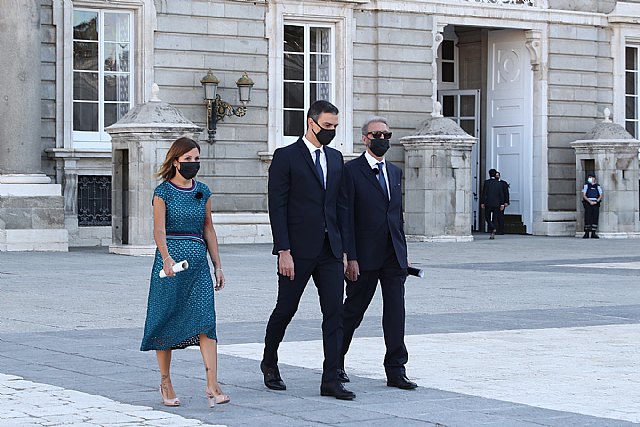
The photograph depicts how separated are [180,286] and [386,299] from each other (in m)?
1.54

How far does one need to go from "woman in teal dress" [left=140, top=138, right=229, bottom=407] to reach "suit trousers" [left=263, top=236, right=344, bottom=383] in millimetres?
548

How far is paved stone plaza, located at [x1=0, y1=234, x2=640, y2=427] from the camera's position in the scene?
7812mm

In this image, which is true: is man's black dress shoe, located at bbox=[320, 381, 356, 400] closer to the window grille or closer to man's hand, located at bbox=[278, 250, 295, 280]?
man's hand, located at bbox=[278, 250, 295, 280]

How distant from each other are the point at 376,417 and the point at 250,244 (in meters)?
19.0

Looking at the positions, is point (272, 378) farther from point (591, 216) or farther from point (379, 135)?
point (591, 216)

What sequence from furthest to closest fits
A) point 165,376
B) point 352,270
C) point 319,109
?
point 352,270
point 319,109
point 165,376

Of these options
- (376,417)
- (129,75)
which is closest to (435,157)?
(129,75)

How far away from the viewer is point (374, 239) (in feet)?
29.9

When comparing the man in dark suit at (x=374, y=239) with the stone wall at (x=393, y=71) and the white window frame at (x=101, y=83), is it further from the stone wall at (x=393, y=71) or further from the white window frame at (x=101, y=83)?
the stone wall at (x=393, y=71)

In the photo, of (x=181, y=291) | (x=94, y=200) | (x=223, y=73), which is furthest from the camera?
(x=223, y=73)

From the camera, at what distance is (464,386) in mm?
8789

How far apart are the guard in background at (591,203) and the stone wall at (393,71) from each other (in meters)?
3.94

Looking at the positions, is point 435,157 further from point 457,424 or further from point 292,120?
point 457,424

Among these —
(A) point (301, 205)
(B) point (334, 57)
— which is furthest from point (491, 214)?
(A) point (301, 205)
